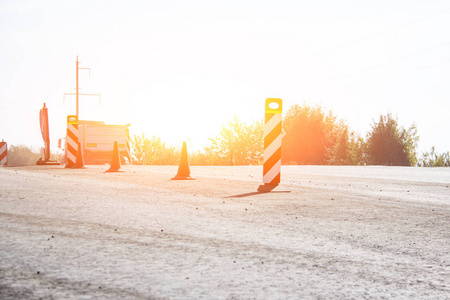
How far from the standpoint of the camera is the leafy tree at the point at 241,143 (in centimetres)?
4922

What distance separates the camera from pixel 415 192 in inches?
392

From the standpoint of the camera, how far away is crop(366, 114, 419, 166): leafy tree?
3431 cm

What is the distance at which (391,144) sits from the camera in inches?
1363

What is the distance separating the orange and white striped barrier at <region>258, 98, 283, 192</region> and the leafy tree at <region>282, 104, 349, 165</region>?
38202mm

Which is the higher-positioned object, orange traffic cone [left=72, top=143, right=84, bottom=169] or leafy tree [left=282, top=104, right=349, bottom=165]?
leafy tree [left=282, top=104, right=349, bottom=165]

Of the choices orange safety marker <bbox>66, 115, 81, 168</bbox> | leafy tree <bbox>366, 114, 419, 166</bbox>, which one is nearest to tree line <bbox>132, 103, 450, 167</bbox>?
leafy tree <bbox>366, 114, 419, 166</bbox>

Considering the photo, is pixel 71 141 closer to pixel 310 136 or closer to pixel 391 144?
pixel 391 144

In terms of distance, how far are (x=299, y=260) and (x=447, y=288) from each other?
112 centimetres

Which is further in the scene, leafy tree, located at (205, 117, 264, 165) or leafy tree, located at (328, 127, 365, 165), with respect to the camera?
leafy tree, located at (205, 117, 264, 165)

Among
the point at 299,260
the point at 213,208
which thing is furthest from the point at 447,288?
the point at 213,208

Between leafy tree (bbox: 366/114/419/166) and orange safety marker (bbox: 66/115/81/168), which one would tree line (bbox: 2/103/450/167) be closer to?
leafy tree (bbox: 366/114/419/166)

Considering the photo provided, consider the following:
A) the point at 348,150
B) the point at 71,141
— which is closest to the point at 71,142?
the point at 71,141

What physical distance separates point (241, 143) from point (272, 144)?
129 ft

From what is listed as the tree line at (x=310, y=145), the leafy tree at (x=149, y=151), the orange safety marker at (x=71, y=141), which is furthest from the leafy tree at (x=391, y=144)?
the orange safety marker at (x=71, y=141)
